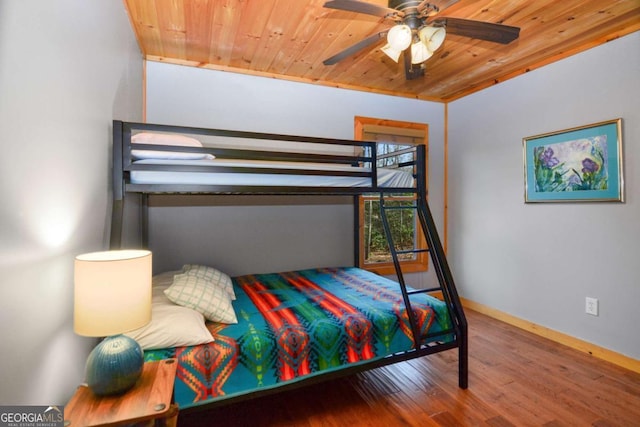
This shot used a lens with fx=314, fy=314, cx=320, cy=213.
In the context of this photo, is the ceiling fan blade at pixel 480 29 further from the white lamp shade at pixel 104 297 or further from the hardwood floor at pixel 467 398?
the hardwood floor at pixel 467 398

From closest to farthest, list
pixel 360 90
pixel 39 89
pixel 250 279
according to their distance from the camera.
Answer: pixel 39 89 → pixel 250 279 → pixel 360 90

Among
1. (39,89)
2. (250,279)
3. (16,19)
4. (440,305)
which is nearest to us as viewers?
(16,19)

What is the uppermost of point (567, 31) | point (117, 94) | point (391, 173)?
point (567, 31)

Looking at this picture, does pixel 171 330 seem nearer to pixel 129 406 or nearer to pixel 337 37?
pixel 129 406

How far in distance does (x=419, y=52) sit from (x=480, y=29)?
32cm

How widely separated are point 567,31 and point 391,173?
1.64m

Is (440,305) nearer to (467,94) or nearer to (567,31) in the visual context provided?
(567,31)

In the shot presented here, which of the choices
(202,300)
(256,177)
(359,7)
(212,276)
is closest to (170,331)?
(202,300)

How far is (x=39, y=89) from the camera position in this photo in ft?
3.24

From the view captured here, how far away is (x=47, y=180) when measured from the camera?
1.05 m

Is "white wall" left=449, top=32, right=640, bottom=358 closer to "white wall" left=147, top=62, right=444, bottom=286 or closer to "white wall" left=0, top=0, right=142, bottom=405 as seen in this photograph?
"white wall" left=147, top=62, right=444, bottom=286

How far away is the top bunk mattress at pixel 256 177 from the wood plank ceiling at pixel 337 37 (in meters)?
1.01

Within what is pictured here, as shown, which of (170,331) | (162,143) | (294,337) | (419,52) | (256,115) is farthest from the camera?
(256,115)

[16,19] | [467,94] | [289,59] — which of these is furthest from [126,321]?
[467,94]
